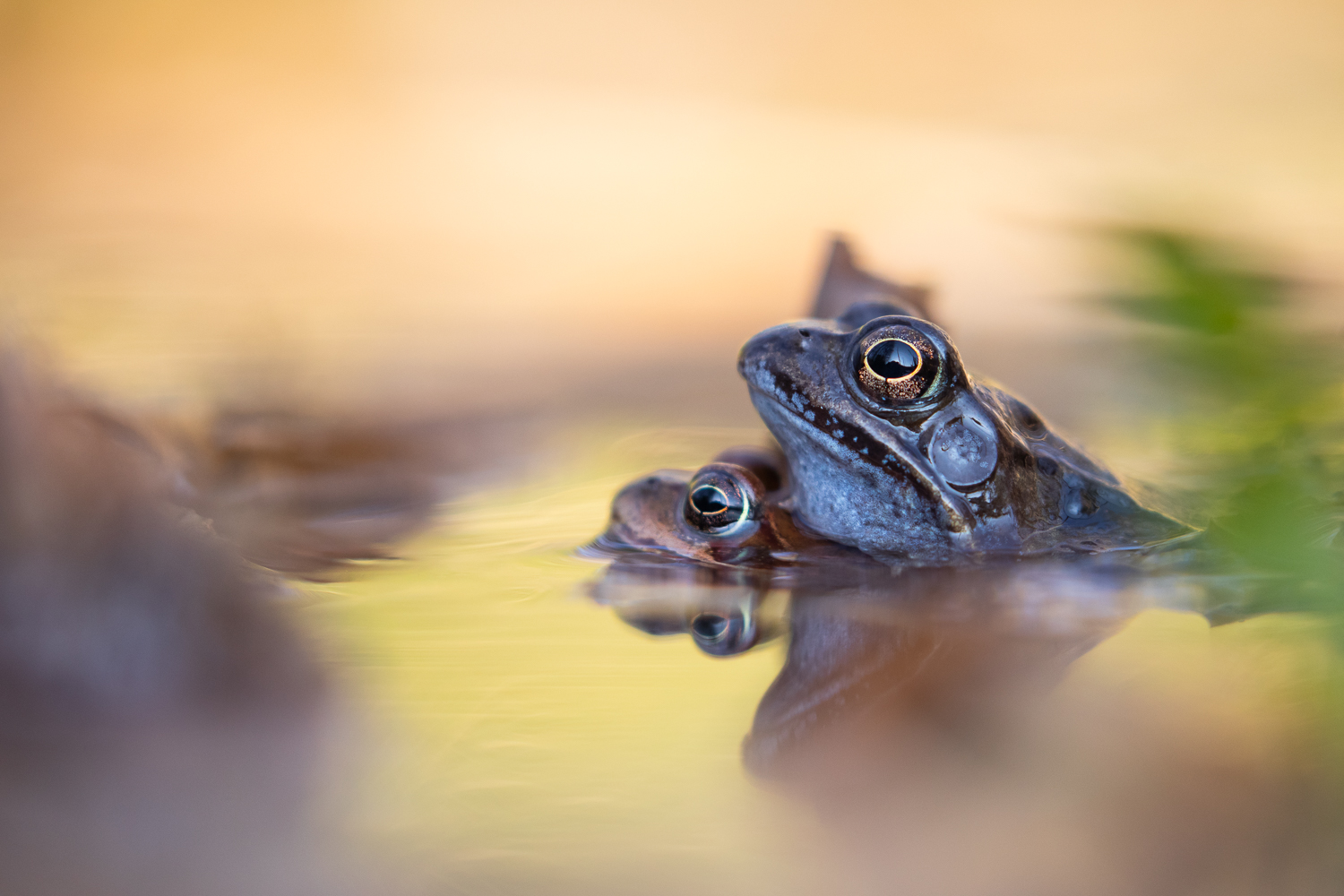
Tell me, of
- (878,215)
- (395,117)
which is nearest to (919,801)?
(878,215)

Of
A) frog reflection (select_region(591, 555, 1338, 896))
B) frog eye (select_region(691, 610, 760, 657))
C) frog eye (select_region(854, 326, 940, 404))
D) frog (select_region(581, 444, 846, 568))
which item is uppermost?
frog eye (select_region(854, 326, 940, 404))

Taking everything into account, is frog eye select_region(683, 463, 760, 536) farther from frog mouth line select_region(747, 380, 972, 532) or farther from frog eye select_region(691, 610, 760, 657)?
frog eye select_region(691, 610, 760, 657)

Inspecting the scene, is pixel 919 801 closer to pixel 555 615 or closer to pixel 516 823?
pixel 516 823

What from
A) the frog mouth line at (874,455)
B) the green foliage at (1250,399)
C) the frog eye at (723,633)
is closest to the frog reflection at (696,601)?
the frog eye at (723,633)

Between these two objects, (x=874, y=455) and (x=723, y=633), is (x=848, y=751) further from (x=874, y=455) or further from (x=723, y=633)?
(x=874, y=455)

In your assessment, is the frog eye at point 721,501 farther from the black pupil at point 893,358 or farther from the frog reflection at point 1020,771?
the frog reflection at point 1020,771

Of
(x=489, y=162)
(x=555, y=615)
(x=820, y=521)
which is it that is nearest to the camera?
(x=555, y=615)

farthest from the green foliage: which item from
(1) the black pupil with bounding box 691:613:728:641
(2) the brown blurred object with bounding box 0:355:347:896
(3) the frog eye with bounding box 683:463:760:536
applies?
(3) the frog eye with bounding box 683:463:760:536
